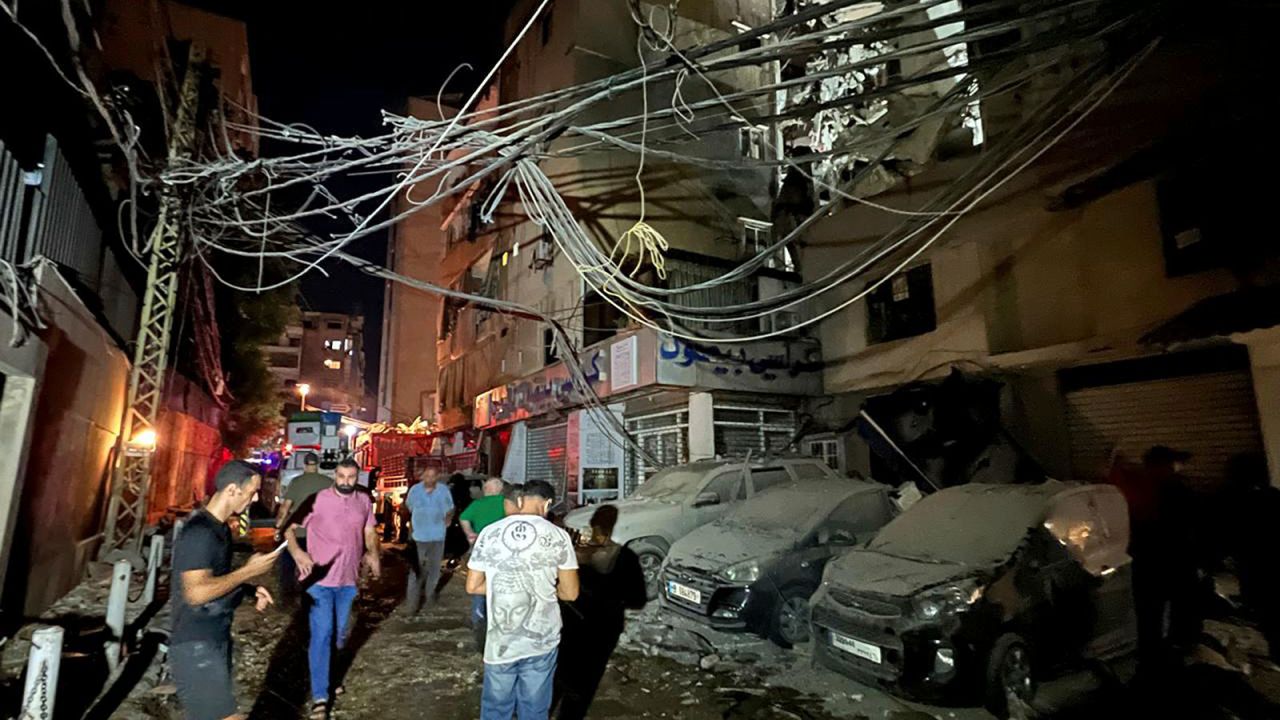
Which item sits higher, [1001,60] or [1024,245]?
[1024,245]

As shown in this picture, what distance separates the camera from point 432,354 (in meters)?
38.6

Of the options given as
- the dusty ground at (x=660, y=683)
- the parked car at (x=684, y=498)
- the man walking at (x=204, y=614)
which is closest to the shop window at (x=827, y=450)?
the parked car at (x=684, y=498)

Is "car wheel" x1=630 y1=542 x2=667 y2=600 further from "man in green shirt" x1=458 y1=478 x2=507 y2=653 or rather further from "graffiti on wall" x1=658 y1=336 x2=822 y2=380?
"graffiti on wall" x1=658 y1=336 x2=822 y2=380

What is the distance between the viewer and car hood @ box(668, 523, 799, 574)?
661 centimetres

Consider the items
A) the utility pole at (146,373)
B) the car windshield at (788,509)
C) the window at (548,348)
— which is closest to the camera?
the car windshield at (788,509)

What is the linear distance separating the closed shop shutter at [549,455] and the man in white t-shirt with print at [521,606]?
13.4 metres

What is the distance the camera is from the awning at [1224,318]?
7133mm

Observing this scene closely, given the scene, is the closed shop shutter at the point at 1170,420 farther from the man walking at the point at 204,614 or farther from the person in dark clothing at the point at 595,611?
the man walking at the point at 204,614

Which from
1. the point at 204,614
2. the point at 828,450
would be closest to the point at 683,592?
the point at 204,614

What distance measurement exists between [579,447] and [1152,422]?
11.8 meters

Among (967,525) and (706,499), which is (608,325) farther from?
(967,525)

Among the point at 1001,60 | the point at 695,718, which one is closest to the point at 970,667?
the point at 695,718

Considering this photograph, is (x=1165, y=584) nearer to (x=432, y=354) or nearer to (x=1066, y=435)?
(x=1066, y=435)

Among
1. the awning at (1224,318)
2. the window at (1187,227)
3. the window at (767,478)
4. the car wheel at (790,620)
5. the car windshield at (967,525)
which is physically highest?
the window at (1187,227)
